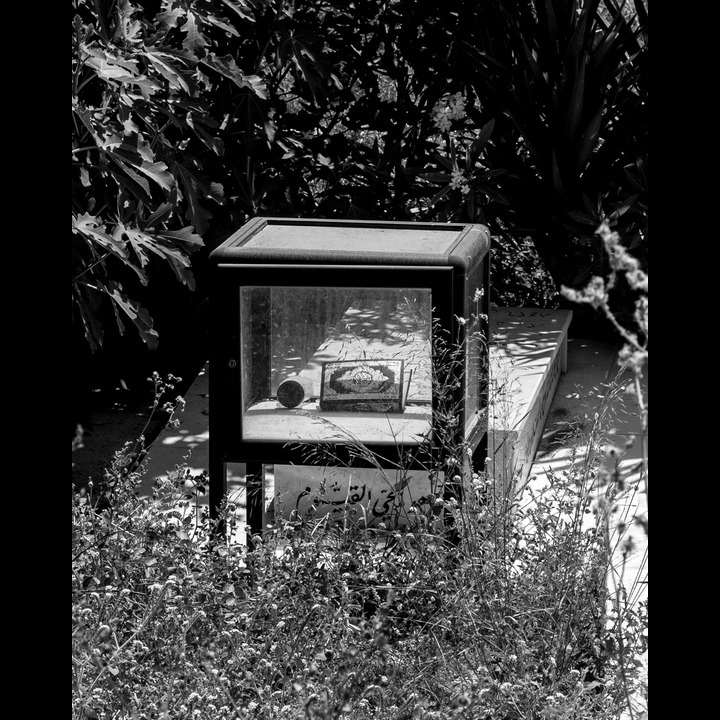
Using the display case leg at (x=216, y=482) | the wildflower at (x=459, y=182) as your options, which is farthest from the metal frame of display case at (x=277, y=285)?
the wildflower at (x=459, y=182)

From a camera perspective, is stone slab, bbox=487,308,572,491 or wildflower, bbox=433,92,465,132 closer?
stone slab, bbox=487,308,572,491

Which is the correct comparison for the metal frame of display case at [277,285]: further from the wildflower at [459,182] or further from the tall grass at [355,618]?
the wildflower at [459,182]

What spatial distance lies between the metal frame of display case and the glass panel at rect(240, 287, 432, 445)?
4cm

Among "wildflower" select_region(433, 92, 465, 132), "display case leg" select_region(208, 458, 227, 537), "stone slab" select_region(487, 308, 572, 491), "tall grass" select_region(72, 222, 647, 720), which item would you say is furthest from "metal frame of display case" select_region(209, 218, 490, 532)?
"wildflower" select_region(433, 92, 465, 132)

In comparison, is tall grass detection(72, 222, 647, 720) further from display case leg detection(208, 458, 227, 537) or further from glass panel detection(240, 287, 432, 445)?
glass panel detection(240, 287, 432, 445)

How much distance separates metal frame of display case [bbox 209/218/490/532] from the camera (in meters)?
3.11

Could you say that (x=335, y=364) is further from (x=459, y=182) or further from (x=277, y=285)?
(x=459, y=182)

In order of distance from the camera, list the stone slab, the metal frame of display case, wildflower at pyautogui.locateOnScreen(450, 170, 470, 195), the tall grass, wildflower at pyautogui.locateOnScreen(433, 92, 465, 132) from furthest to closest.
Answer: wildflower at pyautogui.locateOnScreen(433, 92, 465, 132) < wildflower at pyautogui.locateOnScreen(450, 170, 470, 195) < the stone slab < the metal frame of display case < the tall grass

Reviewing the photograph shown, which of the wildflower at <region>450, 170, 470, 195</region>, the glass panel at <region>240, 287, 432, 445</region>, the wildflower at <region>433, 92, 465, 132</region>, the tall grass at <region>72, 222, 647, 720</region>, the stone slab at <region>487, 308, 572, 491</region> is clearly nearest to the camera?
the tall grass at <region>72, 222, 647, 720</region>

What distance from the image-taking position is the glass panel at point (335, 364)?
3.24m

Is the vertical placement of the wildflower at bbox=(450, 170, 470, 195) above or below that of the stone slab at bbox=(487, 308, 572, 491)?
above

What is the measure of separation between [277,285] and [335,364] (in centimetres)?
37
